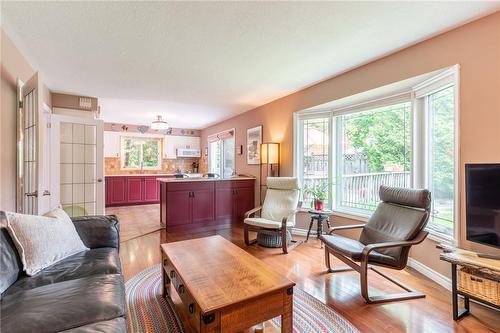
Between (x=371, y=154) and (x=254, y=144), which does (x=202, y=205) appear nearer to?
(x=254, y=144)

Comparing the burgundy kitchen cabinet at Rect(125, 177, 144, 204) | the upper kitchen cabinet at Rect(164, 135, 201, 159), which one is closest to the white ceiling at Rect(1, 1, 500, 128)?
the burgundy kitchen cabinet at Rect(125, 177, 144, 204)

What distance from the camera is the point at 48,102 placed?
12.7 feet

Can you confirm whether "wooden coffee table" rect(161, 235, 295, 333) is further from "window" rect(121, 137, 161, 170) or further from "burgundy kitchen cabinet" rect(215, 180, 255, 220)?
"window" rect(121, 137, 161, 170)

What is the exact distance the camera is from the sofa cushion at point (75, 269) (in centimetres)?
149

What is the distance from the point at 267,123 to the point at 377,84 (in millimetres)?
2294

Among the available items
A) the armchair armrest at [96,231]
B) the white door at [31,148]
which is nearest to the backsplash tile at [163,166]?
the white door at [31,148]

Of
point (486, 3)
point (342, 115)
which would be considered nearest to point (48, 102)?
point (342, 115)

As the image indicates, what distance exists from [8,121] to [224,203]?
10.9ft

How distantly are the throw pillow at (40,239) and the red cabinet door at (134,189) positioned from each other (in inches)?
212

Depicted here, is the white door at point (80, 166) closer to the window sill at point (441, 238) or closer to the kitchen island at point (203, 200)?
the kitchen island at point (203, 200)

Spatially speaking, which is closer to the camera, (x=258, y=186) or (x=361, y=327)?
(x=361, y=327)

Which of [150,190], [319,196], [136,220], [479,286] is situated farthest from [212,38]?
[150,190]

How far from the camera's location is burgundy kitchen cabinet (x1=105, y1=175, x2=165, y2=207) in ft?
22.2

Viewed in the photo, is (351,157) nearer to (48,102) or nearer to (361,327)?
(361,327)
